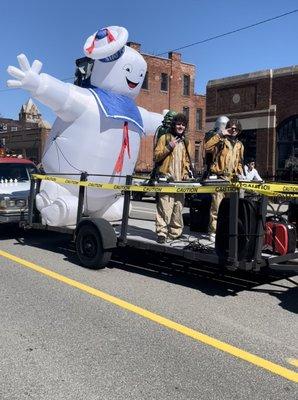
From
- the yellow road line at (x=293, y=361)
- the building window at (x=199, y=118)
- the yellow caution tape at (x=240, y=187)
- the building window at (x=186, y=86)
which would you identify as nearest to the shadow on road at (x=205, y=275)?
the yellow caution tape at (x=240, y=187)

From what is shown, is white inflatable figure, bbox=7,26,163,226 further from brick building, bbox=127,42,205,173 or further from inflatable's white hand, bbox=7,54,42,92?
brick building, bbox=127,42,205,173

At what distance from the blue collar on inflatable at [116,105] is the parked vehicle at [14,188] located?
8.42 ft

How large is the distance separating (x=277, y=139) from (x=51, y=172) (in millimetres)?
17304

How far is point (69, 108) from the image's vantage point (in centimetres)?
827

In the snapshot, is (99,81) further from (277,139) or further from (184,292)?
(277,139)

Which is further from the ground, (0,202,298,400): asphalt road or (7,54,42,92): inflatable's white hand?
(7,54,42,92): inflatable's white hand

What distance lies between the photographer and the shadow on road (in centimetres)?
607

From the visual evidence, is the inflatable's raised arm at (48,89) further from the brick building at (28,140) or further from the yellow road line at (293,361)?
the brick building at (28,140)

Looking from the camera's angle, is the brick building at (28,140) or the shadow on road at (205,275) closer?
the shadow on road at (205,275)

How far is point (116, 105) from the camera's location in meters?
8.55

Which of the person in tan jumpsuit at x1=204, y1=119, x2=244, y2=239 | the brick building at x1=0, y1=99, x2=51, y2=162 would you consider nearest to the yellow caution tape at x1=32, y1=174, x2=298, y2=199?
the person in tan jumpsuit at x1=204, y1=119, x2=244, y2=239

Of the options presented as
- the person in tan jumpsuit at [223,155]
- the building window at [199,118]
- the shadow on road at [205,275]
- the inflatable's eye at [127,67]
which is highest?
the building window at [199,118]

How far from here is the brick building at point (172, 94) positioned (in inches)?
1719

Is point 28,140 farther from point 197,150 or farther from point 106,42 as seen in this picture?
point 106,42
